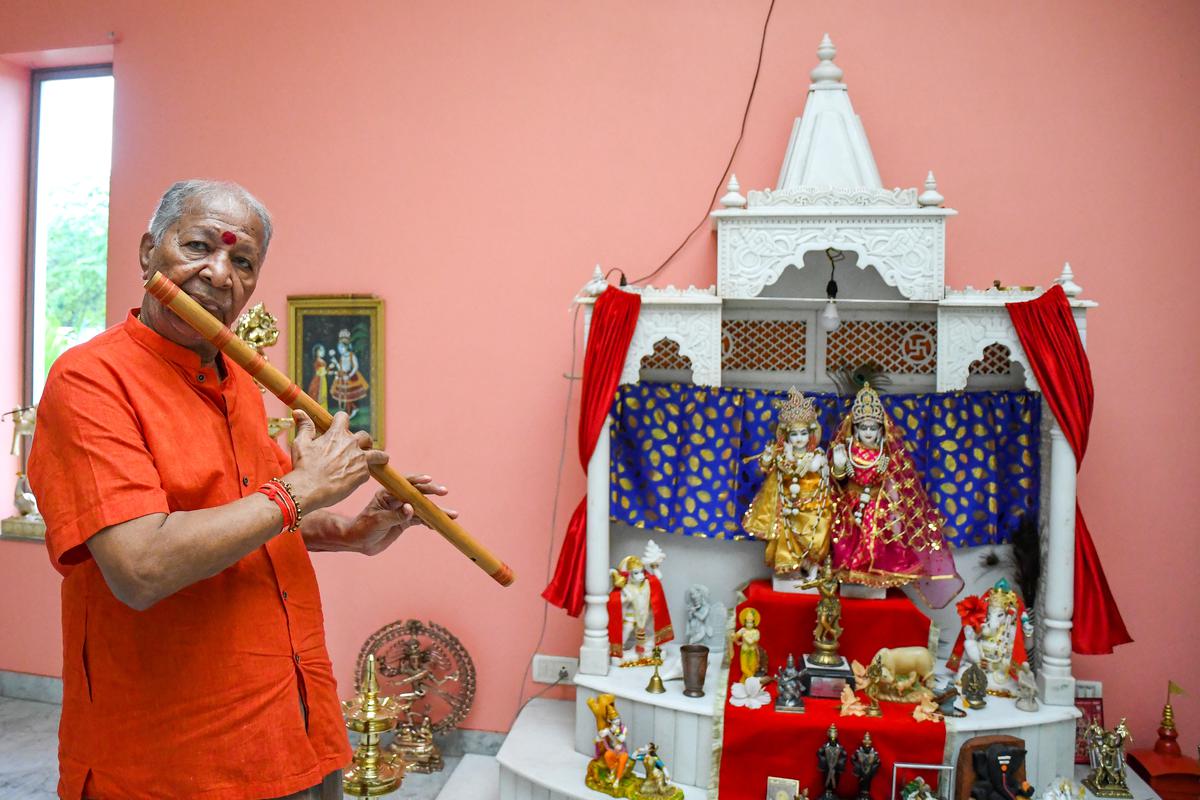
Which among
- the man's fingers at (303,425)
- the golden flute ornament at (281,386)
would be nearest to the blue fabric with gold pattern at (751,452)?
the golden flute ornament at (281,386)

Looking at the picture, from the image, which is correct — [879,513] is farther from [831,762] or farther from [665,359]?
[665,359]

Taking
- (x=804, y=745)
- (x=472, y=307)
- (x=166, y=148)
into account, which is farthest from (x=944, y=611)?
(x=166, y=148)

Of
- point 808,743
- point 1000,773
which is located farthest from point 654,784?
point 1000,773

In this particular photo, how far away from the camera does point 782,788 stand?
10.1ft

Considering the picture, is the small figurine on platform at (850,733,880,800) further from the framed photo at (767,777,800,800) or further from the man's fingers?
the man's fingers

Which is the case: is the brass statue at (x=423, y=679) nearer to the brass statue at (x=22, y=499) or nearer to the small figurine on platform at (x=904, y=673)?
the small figurine on platform at (x=904, y=673)

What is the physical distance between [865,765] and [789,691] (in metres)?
0.37

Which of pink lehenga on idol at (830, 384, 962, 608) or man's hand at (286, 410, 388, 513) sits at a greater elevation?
man's hand at (286, 410, 388, 513)

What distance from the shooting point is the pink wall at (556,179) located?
3623 mm

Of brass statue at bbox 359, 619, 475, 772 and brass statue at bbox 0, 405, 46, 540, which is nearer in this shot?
brass statue at bbox 359, 619, 475, 772

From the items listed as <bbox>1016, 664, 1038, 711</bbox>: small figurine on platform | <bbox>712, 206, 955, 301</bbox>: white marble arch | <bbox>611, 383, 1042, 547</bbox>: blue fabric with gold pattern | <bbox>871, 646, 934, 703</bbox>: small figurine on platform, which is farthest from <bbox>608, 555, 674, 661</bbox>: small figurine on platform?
<bbox>1016, 664, 1038, 711</bbox>: small figurine on platform

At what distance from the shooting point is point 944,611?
3.78 metres

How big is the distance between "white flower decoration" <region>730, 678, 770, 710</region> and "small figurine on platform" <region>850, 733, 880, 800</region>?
0.36 meters

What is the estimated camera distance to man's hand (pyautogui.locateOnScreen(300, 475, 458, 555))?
193 centimetres
